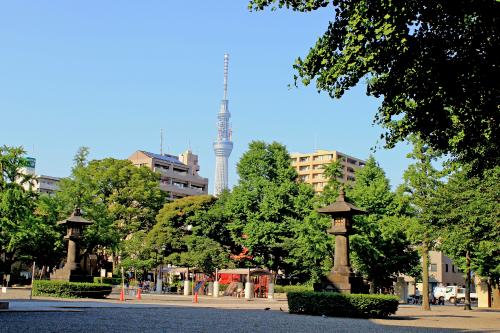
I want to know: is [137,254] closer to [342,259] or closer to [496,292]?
[342,259]

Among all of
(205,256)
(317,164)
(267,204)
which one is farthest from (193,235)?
(317,164)

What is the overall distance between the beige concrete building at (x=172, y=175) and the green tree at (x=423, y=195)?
269 ft

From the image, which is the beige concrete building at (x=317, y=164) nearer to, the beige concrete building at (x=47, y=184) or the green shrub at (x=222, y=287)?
the beige concrete building at (x=47, y=184)

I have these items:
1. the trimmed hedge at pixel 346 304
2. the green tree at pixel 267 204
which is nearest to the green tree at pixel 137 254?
the green tree at pixel 267 204

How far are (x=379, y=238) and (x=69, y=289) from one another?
2594cm

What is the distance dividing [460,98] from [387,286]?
1711 inches

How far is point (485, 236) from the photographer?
3341cm

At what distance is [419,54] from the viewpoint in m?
14.2

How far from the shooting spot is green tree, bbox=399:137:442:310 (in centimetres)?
A: 3902

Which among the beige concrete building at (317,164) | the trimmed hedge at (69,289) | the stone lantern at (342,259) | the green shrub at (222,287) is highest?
the beige concrete building at (317,164)

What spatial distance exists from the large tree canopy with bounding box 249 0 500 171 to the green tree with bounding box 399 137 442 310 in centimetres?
2328

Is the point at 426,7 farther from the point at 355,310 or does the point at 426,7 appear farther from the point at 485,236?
the point at 485,236

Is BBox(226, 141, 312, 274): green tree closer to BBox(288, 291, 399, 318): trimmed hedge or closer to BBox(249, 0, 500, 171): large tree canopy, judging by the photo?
BBox(288, 291, 399, 318): trimmed hedge

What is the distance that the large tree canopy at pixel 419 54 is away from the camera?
1323 cm
